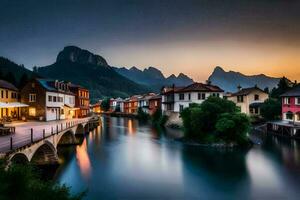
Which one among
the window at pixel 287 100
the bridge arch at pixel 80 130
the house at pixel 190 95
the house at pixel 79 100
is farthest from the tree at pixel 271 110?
the house at pixel 79 100

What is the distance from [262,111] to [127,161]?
131 feet

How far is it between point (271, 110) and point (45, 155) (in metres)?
48.1

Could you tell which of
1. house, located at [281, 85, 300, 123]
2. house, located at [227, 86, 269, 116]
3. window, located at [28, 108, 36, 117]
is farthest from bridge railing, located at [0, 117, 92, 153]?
house, located at [227, 86, 269, 116]

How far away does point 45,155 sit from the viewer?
25922 millimetres

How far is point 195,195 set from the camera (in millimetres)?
21047

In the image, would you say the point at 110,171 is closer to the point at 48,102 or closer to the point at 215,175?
the point at 215,175

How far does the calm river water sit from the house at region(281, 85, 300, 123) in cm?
943

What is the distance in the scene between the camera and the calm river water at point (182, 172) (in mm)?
21609

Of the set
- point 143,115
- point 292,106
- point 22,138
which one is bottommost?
point 143,115

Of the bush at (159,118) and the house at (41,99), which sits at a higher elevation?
the house at (41,99)

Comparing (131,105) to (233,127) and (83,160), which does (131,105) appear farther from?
(83,160)

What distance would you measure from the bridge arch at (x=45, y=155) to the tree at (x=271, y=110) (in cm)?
4717

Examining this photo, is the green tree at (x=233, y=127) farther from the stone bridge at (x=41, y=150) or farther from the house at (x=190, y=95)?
the house at (x=190, y=95)

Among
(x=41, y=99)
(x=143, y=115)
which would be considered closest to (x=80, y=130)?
(x=41, y=99)
